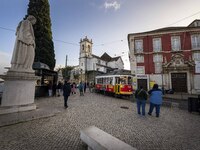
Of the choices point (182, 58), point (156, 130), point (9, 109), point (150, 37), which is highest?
point (150, 37)

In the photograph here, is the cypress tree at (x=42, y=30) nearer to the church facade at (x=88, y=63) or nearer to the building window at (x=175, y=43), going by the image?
the building window at (x=175, y=43)

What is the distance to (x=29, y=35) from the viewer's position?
6.16m

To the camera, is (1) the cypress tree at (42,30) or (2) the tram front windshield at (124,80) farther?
(1) the cypress tree at (42,30)

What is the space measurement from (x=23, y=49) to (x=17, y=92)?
2.14m

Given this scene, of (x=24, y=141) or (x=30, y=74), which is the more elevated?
(x=30, y=74)

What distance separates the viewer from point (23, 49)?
5.81 metres

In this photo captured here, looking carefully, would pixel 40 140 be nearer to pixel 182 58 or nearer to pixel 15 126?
pixel 15 126

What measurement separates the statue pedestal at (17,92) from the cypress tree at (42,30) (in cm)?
1524

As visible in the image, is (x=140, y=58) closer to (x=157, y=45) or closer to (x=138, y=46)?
(x=138, y=46)

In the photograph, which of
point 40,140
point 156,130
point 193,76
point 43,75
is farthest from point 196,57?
point 40,140

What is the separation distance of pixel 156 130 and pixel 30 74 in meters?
6.32

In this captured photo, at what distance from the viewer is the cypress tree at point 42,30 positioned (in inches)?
747

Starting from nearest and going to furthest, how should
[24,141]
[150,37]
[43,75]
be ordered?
[24,141] → [43,75] → [150,37]

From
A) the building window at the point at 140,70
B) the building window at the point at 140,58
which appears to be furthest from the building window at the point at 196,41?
the building window at the point at 140,70
